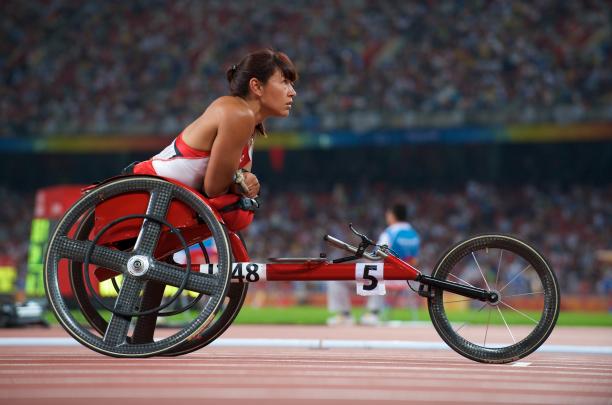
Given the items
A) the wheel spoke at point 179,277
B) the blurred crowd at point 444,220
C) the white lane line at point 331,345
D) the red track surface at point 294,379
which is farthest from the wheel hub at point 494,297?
the blurred crowd at point 444,220

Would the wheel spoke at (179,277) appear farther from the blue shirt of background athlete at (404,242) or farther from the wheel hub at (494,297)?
the blue shirt of background athlete at (404,242)

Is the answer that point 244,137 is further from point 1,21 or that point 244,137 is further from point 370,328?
point 1,21

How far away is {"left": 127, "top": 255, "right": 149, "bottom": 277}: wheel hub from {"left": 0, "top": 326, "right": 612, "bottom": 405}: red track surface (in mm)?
514

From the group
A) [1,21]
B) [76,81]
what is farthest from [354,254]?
[1,21]

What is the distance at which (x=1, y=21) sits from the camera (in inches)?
1334

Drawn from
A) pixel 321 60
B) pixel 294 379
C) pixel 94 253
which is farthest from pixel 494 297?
pixel 321 60

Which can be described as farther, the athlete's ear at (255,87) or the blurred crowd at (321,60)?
the blurred crowd at (321,60)

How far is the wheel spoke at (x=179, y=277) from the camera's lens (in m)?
5.28

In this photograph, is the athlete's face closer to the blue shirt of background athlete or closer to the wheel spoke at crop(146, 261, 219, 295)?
the wheel spoke at crop(146, 261, 219, 295)

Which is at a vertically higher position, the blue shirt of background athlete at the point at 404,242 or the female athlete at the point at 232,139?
the blue shirt of background athlete at the point at 404,242

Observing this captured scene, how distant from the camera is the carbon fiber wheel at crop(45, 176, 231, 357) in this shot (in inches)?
207

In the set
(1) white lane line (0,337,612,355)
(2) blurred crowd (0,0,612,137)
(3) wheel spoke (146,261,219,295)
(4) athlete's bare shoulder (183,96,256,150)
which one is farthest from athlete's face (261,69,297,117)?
(2) blurred crowd (0,0,612,137)

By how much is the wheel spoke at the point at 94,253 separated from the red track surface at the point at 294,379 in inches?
22.3

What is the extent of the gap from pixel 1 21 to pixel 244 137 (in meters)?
30.8
